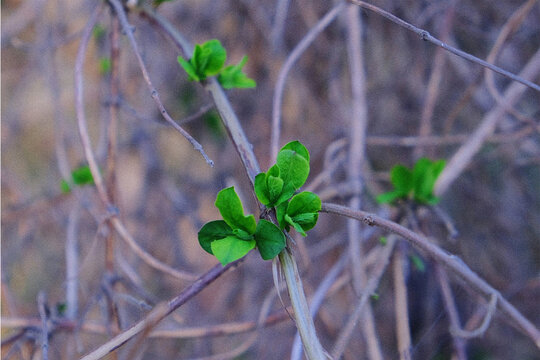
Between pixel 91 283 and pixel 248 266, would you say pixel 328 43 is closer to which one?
pixel 248 266

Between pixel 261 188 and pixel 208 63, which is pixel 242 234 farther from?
pixel 208 63

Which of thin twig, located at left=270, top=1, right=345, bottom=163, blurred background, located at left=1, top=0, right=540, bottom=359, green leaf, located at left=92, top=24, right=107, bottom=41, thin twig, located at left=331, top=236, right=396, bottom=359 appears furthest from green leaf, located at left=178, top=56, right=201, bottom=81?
green leaf, located at left=92, top=24, right=107, bottom=41

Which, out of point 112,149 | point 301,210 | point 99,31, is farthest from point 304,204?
point 99,31

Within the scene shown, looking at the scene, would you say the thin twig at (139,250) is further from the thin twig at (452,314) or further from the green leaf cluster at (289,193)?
the thin twig at (452,314)

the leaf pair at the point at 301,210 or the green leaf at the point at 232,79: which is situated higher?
the green leaf at the point at 232,79

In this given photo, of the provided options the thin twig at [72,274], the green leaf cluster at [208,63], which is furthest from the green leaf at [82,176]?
the green leaf cluster at [208,63]

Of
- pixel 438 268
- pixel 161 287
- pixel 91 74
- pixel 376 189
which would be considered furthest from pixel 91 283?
pixel 438 268

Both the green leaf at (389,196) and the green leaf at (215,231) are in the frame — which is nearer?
the green leaf at (215,231)
